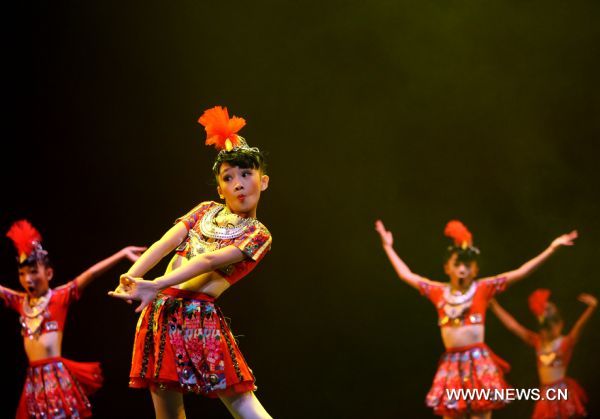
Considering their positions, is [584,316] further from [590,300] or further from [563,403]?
[563,403]

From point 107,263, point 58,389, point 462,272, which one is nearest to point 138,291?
point 107,263

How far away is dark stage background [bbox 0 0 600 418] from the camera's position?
415cm

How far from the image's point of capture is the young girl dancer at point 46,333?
11.9ft

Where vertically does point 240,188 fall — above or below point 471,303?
above

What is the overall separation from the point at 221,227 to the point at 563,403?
1952mm

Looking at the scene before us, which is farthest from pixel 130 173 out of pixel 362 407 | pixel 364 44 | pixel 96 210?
pixel 362 407

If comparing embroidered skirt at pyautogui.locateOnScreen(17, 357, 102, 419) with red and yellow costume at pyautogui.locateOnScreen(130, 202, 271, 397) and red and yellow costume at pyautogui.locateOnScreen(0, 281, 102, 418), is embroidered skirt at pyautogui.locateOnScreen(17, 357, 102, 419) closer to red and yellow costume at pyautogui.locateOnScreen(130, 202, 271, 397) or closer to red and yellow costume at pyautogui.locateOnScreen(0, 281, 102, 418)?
red and yellow costume at pyautogui.locateOnScreen(0, 281, 102, 418)

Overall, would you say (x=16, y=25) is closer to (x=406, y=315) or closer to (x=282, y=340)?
(x=282, y=340)

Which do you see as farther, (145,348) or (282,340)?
(282,340)

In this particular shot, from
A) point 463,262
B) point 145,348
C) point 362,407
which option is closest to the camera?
point 145,348

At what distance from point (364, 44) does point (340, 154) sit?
0.62 meters

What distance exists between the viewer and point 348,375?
418 centimetres

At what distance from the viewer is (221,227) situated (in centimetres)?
272

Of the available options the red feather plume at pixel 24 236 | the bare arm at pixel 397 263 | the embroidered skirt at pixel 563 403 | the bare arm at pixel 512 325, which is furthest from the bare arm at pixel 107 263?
the embroidered skirt at pixel 563 403
